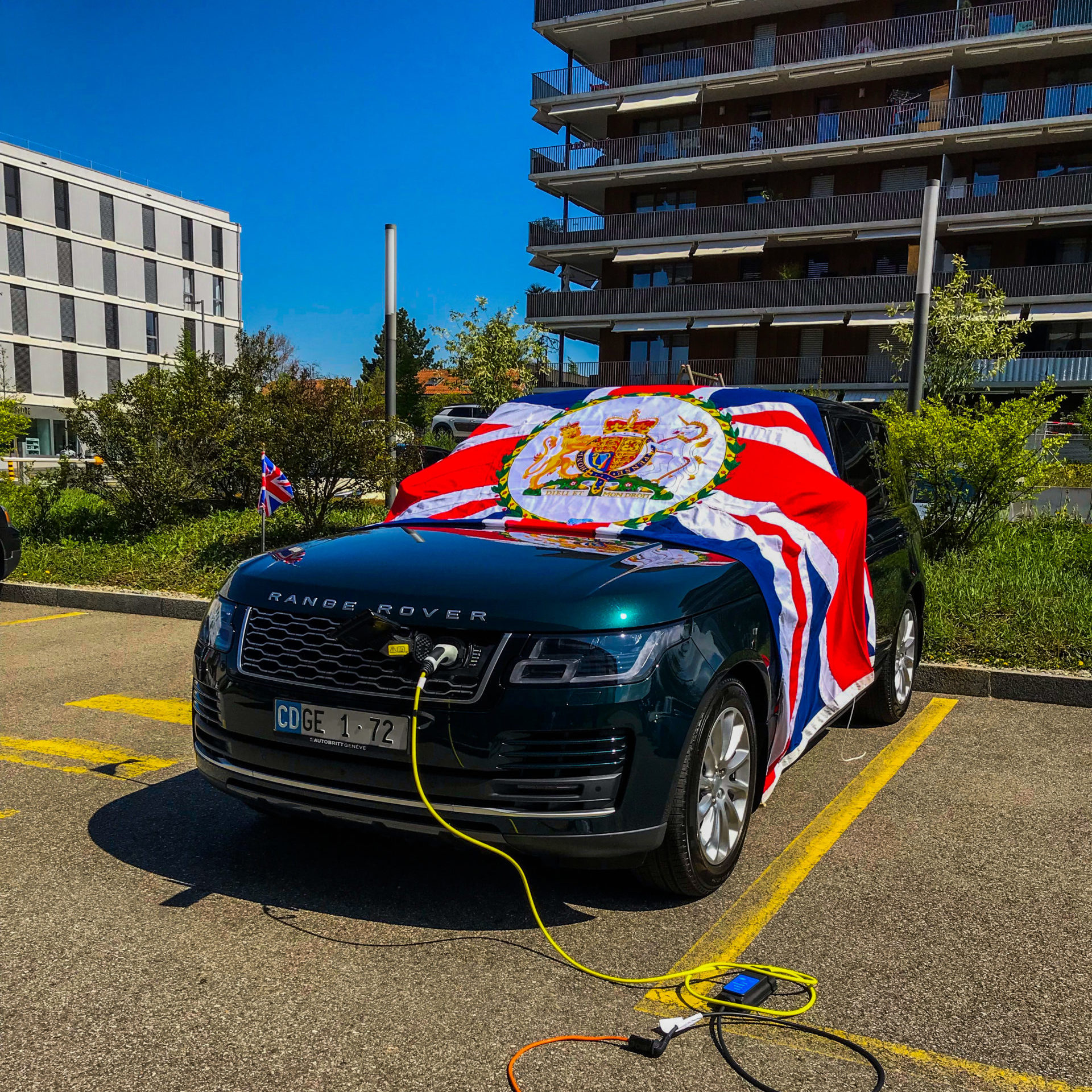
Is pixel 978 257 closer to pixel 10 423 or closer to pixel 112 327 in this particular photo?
pixel 10 423

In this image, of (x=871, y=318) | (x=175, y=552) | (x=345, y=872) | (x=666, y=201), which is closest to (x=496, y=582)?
(x=345, y=872)

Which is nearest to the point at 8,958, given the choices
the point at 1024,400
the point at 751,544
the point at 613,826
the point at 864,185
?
the point at 613,826

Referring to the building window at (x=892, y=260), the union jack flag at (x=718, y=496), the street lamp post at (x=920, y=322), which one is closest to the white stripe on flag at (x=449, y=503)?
the union jack flag at (x=718, y=496)

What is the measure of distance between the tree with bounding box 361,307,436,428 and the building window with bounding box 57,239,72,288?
1703 centimetres

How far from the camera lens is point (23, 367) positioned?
182ft

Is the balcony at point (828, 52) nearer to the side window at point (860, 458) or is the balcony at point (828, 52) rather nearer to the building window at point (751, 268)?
the building window at point (751, 268)

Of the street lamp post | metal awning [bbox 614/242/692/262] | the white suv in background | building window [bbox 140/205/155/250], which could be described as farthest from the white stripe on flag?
building window [bbox 140/205/155/250]

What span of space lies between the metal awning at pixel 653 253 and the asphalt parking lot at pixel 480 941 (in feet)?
118

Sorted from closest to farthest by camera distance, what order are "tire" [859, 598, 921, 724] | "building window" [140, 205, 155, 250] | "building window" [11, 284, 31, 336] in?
"tire" [859, 598, 921, 724], "building window" [11, 284, 31, 336], "building window" [140, 205, 155, 250]

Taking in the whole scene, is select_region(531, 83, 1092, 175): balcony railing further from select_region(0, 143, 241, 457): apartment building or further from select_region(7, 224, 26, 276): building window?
select_region(7, 224, 26, 276): building window

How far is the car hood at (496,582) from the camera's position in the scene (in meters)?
2.97

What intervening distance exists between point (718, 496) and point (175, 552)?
8.08 m

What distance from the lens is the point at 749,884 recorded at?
351cm

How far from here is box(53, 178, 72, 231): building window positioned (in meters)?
57.5
